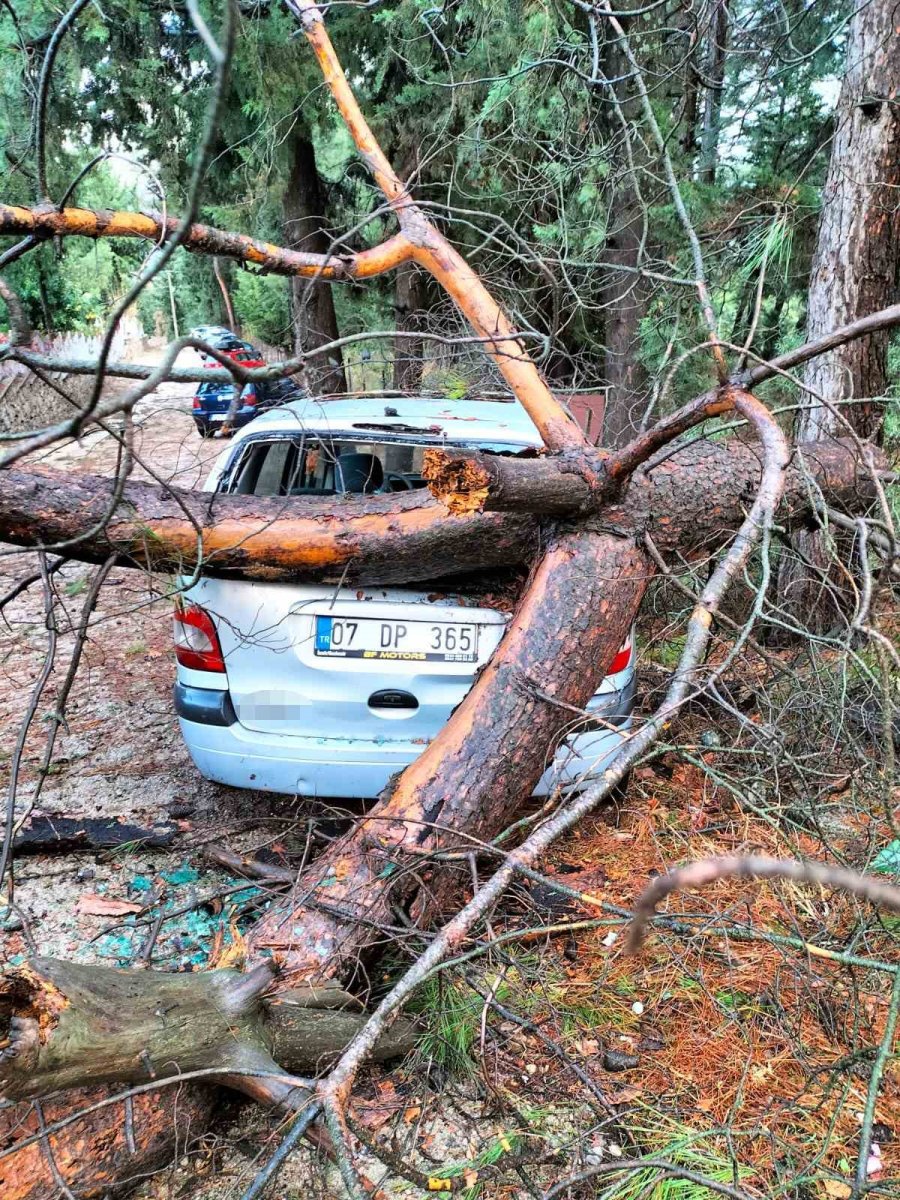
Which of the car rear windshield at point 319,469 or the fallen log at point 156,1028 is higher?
the car rear windshield at point 319,469

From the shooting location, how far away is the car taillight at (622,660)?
3.48 meters

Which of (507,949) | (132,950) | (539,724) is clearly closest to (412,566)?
(539,724)

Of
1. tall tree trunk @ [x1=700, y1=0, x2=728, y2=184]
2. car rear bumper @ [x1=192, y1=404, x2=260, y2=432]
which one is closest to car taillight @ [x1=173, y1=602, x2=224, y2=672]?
car rear bumper @ [x1=192, y1=404, x2=260, y2=432]

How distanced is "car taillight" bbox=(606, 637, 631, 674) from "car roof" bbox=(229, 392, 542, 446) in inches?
42.1

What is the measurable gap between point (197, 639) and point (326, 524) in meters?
0.71

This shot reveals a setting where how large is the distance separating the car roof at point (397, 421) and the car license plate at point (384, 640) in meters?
0.94

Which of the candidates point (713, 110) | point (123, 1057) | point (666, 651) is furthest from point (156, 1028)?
point (713, 110)

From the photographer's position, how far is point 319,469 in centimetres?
400

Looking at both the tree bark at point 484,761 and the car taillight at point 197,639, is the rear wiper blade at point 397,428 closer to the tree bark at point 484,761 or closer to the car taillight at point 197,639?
the tree bark at point 484,761

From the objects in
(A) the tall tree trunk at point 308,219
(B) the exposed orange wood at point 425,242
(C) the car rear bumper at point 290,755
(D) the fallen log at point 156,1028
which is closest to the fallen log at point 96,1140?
(D) the fallen log at point 156,1028

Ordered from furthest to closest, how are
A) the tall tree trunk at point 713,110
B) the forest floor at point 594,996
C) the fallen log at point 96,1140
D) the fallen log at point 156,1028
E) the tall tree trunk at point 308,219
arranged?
the tall tree trunk at point 308,219, the tall tree trunk at point 713,110, the forest floor at point 594,996, the fallen log at point 96,1140, the fallen log at point 156,1028

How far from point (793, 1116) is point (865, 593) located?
1498 millimetres

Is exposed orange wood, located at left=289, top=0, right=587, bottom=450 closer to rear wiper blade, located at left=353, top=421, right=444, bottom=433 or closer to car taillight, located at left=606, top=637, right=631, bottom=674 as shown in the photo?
rear wiper blade, located at left=353, top=421, right=444, bottom=433

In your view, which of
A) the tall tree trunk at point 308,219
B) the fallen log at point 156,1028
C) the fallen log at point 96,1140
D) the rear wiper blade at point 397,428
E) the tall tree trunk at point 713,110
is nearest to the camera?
the fallen log at point 156,1028
